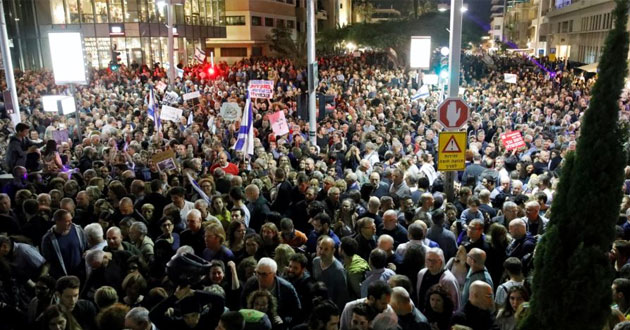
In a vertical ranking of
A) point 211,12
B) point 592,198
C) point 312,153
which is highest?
point 211,12

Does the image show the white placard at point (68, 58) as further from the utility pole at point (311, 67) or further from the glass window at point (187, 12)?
the glass window at point (187, 12)

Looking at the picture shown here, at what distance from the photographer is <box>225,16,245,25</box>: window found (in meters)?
59.8

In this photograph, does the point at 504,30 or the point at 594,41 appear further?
the point at 504,30

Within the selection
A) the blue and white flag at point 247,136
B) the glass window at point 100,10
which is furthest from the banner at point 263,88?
the glass window at point 100,10

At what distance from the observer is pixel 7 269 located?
5812 millimetres

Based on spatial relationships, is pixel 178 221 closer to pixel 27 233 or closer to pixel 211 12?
pixel 27 233

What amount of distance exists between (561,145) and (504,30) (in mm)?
159945

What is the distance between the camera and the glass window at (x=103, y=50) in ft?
144

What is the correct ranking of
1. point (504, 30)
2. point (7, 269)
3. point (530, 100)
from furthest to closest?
point (504, 30) < point (530, 100) < point (7, 269)

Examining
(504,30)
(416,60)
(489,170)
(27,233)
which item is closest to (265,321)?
(27,233)

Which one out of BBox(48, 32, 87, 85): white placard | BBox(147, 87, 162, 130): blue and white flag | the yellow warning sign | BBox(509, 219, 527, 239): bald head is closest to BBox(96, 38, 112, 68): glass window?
BBox(147, 87, 162, 130): blue and white flag

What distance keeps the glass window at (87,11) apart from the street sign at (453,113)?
133 feet

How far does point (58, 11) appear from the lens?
43.4 m

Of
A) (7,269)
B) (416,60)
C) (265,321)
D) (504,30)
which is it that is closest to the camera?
(265,321)
